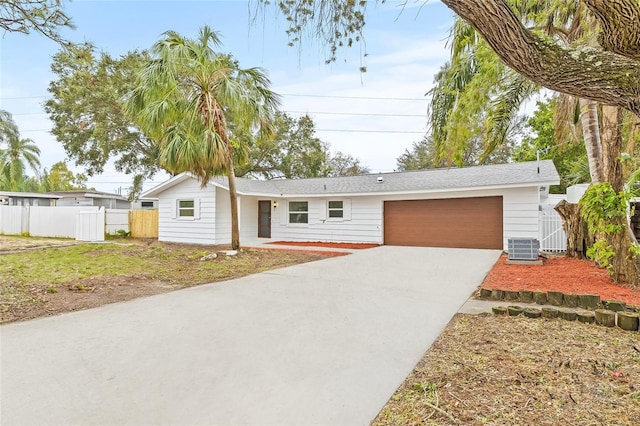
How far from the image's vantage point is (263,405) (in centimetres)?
258

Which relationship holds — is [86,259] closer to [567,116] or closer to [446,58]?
[446,58]

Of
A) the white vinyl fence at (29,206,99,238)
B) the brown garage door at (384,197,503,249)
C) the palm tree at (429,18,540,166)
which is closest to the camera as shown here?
the palm tree at (429,18,540,166)

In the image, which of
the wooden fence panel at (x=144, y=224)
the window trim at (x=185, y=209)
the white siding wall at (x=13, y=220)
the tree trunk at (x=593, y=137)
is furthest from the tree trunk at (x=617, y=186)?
the white siding wall at (x=13, y=220)

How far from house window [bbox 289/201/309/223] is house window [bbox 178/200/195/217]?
442 cm

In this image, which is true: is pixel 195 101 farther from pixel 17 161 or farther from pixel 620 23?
pixel 17 161

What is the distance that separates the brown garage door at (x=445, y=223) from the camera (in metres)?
12.6

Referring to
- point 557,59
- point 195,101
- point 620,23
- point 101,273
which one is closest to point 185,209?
point 195,101

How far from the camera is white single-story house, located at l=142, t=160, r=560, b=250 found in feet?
39.4

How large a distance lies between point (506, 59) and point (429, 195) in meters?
11.8

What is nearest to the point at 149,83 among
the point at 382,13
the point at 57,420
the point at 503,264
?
the point at 382,13

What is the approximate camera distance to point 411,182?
14.3 metres

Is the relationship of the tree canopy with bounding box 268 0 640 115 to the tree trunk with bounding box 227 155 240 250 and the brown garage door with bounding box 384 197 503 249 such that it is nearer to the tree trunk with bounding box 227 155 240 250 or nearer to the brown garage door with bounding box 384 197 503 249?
the tree trunk with bounding box 227 155 240 250

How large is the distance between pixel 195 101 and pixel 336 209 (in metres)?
7.53

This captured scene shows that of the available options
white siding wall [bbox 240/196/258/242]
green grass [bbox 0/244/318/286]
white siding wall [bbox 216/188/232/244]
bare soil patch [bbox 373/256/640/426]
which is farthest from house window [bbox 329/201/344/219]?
bare soil patch [bbox 373/256/640/426]
